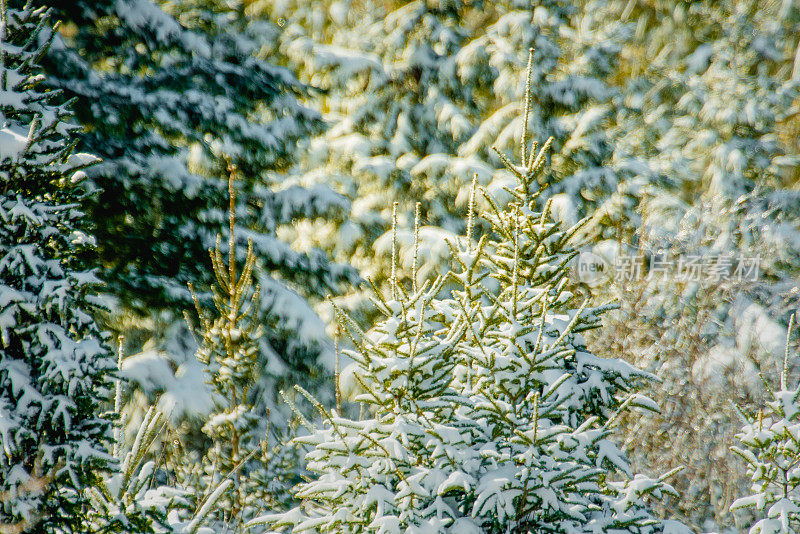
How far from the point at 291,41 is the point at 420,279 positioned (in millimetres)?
4466

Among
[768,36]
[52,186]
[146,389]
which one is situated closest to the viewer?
[52,186]

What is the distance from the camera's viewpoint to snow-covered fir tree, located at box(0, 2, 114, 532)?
76.2 inches

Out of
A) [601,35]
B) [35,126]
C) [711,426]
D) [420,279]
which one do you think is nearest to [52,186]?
[35,126]

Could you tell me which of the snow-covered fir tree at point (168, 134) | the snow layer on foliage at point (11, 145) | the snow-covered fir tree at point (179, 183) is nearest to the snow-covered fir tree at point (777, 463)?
the snow layer on foliage at point (11, 145)

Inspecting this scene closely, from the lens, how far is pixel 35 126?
6.51 feet

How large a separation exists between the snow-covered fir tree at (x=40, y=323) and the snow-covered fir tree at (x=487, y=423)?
784mm

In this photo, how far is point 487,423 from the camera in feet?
7.32

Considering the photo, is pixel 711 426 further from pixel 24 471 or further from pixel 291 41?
pixel 291 41

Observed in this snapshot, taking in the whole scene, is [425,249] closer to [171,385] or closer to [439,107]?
[439,107]

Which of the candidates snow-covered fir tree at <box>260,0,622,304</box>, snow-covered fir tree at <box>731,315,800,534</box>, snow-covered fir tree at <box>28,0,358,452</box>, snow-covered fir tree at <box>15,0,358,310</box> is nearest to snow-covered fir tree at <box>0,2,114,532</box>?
snow-covered fir tree at <box>731,315,800,534</box>

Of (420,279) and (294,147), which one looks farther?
(420,279)

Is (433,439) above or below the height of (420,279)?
above

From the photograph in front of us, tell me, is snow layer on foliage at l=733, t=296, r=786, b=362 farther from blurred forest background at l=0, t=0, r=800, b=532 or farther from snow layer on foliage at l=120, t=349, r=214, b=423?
snow layer on foliage at l=120, t=349, r=214, b=423

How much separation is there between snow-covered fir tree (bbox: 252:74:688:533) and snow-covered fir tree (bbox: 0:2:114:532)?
0.78 meters
